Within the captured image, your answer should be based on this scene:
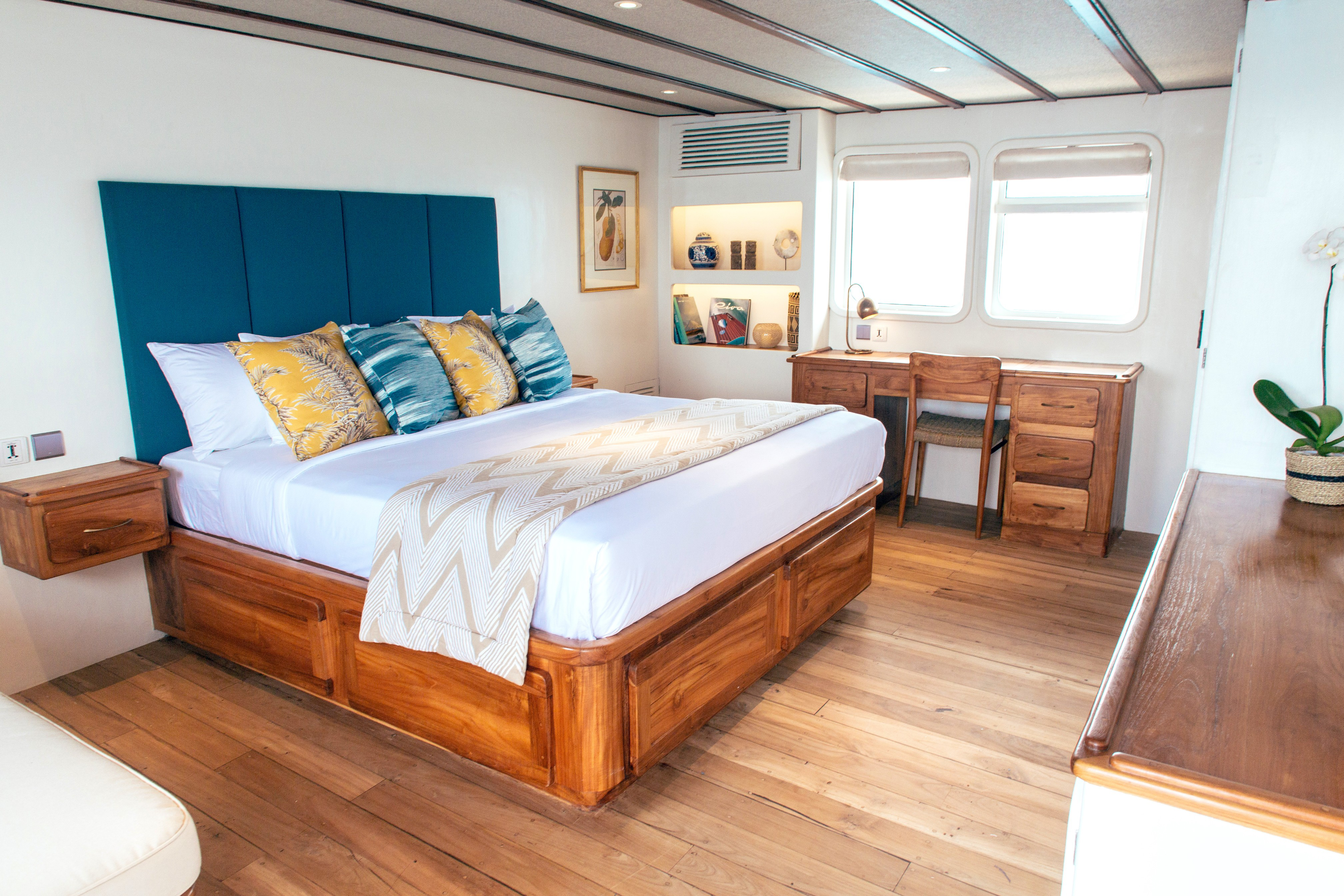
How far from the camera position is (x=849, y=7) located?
9.27 feet

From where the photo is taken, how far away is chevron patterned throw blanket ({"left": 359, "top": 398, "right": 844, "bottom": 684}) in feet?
7.19

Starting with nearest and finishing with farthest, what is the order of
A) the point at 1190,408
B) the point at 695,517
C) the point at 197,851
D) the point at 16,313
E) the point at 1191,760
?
the point at 1191,760 < the point at 197,851 < the point at 695,517 < the point at 16,313 < the point at 1190,408

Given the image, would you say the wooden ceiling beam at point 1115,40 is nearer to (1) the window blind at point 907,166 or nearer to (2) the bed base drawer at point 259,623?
(1) the window blind at point 907,166

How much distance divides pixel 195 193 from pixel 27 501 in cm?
120

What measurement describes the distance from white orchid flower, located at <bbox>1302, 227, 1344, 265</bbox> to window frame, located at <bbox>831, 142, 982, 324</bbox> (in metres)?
2.53

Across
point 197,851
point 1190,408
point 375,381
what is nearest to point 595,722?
point 197,851

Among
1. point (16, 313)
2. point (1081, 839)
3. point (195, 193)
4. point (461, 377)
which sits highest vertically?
point (195, 193)

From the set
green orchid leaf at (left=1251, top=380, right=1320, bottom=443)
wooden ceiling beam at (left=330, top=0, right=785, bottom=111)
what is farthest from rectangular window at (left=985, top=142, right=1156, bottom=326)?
green orchid leaf at (left=1251, top=380, right=1320, bottom=443)

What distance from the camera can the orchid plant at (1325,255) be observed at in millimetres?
2293

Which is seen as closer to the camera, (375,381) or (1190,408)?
(375,381)

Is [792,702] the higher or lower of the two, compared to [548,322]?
lower

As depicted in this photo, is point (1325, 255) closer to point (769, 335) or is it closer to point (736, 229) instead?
point (769, 335)

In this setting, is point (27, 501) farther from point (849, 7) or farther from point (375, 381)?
point (849, 7)

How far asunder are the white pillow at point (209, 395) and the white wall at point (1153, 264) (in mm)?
3584
